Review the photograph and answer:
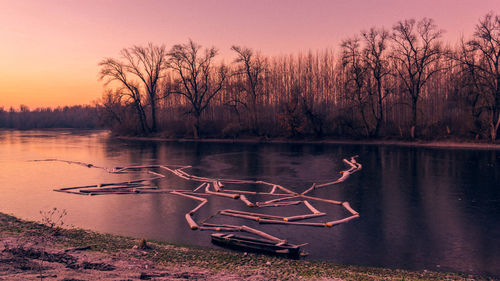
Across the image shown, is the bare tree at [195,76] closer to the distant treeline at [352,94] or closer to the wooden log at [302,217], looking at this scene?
the distant treeline at [352,94]

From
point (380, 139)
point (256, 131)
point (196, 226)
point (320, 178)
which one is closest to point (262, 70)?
point (256, 131)

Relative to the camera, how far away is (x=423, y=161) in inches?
1139

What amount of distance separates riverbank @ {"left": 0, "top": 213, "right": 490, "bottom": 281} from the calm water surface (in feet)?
2.93

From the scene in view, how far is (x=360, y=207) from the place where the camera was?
1450 centimetres

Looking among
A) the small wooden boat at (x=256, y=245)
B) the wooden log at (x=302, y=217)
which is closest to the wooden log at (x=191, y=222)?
the small wooden boat at (x=256, y=245)

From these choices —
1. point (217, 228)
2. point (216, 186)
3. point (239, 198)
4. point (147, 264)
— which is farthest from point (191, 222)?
point (216, 186)

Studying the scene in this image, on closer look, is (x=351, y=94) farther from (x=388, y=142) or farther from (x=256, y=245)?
(x=256, y=245)

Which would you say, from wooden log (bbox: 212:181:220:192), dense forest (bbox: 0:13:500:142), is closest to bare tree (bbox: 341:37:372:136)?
dense forest (bbox: 0:13:500:142)

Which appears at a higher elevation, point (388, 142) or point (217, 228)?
point (388, 142)

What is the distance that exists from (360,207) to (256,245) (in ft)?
22.5

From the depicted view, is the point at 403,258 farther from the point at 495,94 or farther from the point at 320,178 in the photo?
the point at 495,94

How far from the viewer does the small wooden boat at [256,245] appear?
902 cm

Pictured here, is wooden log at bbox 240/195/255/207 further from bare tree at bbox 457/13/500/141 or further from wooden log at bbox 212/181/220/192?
bare tree at bbox 457/13/500/141

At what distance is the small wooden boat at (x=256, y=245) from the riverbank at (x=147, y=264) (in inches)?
9.9
